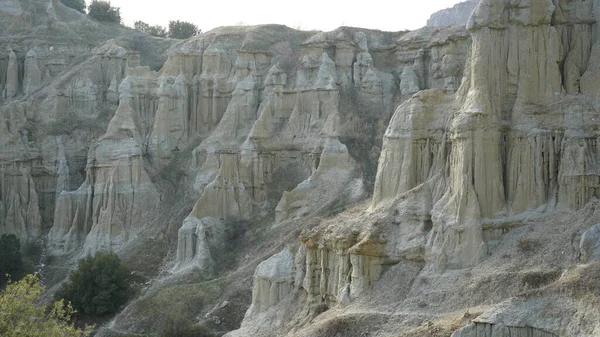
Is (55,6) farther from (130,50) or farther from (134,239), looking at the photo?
(134,239)

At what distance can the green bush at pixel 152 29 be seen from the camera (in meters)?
84.0

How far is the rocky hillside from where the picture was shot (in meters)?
30.6

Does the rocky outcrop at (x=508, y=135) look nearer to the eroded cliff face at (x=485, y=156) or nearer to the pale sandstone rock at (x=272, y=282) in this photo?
the eroded cliff face at (x=485, y=156)

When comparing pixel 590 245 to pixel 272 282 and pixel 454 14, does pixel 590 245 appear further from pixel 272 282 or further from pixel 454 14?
pixel 454 14

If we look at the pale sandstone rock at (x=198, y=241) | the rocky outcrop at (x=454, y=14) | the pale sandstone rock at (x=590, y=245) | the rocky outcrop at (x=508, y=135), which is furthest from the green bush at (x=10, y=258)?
the rocky outcrop at (x=454, y=14)

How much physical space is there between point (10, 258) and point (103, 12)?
29522 mm

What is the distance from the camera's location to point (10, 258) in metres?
52.9

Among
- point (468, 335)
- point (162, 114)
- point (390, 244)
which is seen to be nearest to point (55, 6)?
point (162, 114)

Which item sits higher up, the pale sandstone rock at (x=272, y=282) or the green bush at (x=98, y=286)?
the pale sandstone rock at (x=272, y=282)

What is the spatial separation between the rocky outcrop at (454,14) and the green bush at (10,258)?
171ft

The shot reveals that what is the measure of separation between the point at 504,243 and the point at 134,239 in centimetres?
2832

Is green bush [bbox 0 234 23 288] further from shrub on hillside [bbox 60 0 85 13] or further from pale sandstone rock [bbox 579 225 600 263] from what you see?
shrub on hillside [bbox 60 0 85 13]

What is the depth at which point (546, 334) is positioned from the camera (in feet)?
83.4

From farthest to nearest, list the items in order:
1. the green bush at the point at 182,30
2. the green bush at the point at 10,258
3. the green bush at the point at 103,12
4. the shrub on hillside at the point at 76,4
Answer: the shrub on hillside at the point at 76,4 < the green bush at the point at 182,30 < the green bush at the point at 103,12 < the green bush at the point at 10,258
